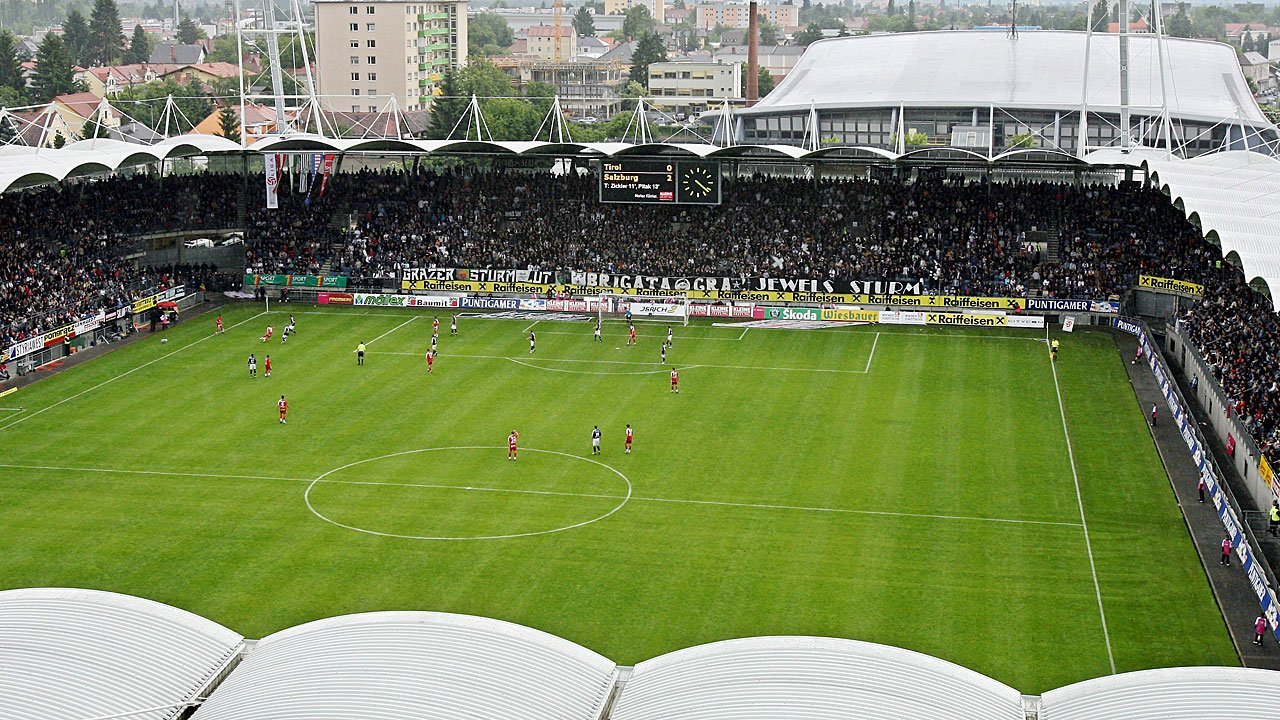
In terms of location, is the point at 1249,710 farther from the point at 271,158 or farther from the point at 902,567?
the point at 271,158

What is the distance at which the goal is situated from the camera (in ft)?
235

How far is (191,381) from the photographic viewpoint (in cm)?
5719

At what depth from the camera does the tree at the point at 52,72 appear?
16588 cm

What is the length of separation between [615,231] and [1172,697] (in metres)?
60.8

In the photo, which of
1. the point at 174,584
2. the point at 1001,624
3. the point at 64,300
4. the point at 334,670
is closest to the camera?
the point at 334,670

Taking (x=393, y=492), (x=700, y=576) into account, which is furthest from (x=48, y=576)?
(x=700, y=576)

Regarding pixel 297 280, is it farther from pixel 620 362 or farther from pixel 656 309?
pixel 620 362

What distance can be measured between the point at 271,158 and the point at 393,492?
41818 mm

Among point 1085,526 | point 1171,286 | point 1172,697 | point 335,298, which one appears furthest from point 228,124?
point 1172,697

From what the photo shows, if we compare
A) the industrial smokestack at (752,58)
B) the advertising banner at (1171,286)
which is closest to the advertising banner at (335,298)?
the advertising banner at (1171,286)

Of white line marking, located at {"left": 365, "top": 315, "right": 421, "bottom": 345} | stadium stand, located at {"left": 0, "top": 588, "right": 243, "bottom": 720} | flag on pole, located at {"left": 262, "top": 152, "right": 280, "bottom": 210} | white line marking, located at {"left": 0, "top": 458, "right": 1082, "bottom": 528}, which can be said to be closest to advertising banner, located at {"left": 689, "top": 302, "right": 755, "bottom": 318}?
white line marking, located at {"left": 365, "top": 315, "right": 421, "bottom": 345}

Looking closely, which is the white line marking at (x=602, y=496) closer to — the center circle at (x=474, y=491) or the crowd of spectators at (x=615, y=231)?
the center circle at (x=474, y=491)

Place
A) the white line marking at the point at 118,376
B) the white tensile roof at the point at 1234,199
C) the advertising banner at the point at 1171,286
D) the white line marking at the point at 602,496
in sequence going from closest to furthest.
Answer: the white line marking at the point at 602,496, the white tensile roof at the point at 1234,199, the white line marking at the point at 118,376, the advertising banner at the point at 1171,286

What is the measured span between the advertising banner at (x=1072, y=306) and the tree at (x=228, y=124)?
314ft
